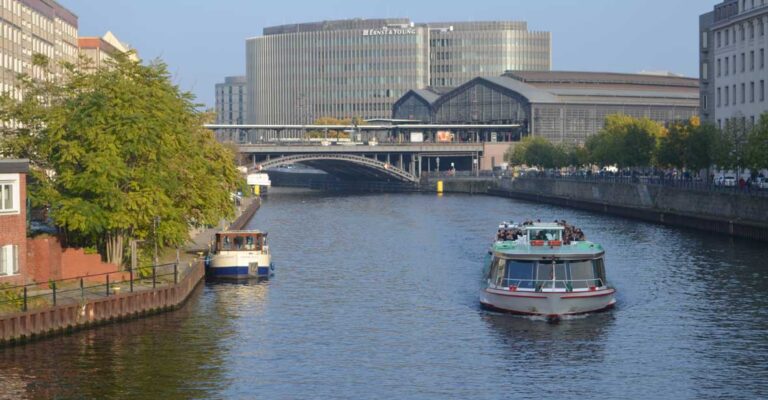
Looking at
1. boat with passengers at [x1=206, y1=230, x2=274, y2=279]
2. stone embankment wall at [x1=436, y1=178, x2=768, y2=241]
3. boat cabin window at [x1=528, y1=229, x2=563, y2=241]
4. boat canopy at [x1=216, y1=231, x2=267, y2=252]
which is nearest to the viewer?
boat cabin window at [x1=528, y1=229, x2=563, y2=241]

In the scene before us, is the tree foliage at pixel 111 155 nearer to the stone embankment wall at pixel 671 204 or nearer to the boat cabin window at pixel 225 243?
the boat cabin window at pixel 225 243

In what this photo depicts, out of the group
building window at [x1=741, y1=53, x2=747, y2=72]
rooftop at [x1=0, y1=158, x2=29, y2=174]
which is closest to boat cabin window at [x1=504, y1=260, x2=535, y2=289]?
rooftop at [x1=0, y1=158, x2=29, y2=174]

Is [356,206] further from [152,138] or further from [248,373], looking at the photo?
[248,373]

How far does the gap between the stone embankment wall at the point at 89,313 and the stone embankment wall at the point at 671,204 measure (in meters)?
52.1

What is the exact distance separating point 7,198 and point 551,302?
2584cm

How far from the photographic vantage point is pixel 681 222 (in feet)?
411

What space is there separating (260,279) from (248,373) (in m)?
30.2

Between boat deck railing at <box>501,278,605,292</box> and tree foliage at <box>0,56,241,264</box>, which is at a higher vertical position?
tree foliage at <box>0,56,241,264</box>

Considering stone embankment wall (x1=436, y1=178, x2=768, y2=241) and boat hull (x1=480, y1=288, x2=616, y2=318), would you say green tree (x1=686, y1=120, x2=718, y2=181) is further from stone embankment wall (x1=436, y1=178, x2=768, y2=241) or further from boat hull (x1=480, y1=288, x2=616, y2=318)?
boat hull (x1=480, y1=288, x2=616, y2=318)

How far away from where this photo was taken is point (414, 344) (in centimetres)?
5912

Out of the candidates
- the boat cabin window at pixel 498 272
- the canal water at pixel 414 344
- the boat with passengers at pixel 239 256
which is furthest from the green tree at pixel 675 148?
the boat cabin window at pixel 498 272

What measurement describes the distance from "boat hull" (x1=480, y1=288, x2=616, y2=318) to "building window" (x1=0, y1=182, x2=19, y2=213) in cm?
2322

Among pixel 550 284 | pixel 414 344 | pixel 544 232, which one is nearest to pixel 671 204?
pixel 544 232

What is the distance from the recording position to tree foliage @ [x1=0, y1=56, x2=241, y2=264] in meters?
68.8
